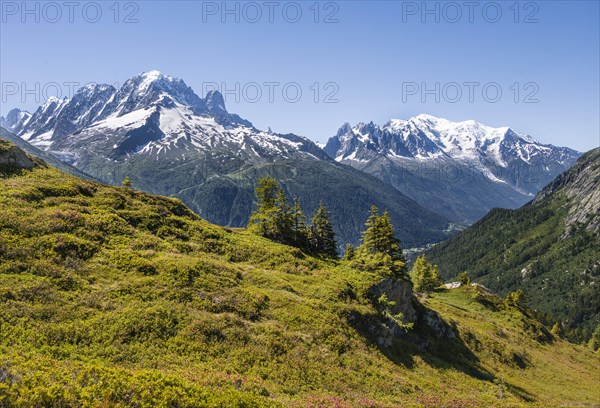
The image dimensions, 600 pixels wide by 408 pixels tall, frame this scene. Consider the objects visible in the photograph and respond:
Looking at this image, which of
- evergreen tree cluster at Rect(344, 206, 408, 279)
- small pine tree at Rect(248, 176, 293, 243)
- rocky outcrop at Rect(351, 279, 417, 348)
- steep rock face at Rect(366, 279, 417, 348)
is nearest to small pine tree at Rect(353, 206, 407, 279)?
evergreen tree cluster at Rect(344, 206, 408, 279)

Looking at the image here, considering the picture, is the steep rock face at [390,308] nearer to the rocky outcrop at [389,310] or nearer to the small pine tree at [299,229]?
the rocky outcrop at [389,310]

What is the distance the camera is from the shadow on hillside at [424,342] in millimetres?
37000

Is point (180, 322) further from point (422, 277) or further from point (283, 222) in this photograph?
point (422, 277)

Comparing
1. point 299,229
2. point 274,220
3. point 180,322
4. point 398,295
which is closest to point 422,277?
point 299,229

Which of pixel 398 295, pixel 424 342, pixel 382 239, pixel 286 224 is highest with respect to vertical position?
pixel 286 224

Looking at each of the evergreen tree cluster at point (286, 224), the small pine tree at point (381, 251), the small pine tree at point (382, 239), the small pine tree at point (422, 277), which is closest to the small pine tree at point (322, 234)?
the evergreen tree cluster at point (286, 224)

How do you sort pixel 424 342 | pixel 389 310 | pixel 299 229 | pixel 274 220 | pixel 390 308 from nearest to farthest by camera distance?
pixel 389 310 → pixel 390 308 → pixel 424 342 → pixel 274 220 → pixel 299 229

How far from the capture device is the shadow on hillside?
37000 millimetres

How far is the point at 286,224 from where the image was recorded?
58.7 metres

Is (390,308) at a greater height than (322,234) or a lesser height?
lesser

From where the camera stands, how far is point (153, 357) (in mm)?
22016

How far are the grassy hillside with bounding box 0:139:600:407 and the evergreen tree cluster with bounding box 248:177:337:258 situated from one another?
19.5ft

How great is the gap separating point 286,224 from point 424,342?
25.3 m

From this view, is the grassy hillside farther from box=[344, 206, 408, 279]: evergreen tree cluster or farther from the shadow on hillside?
box=[344, 206, 408, 279]: evergreen tree cluster
